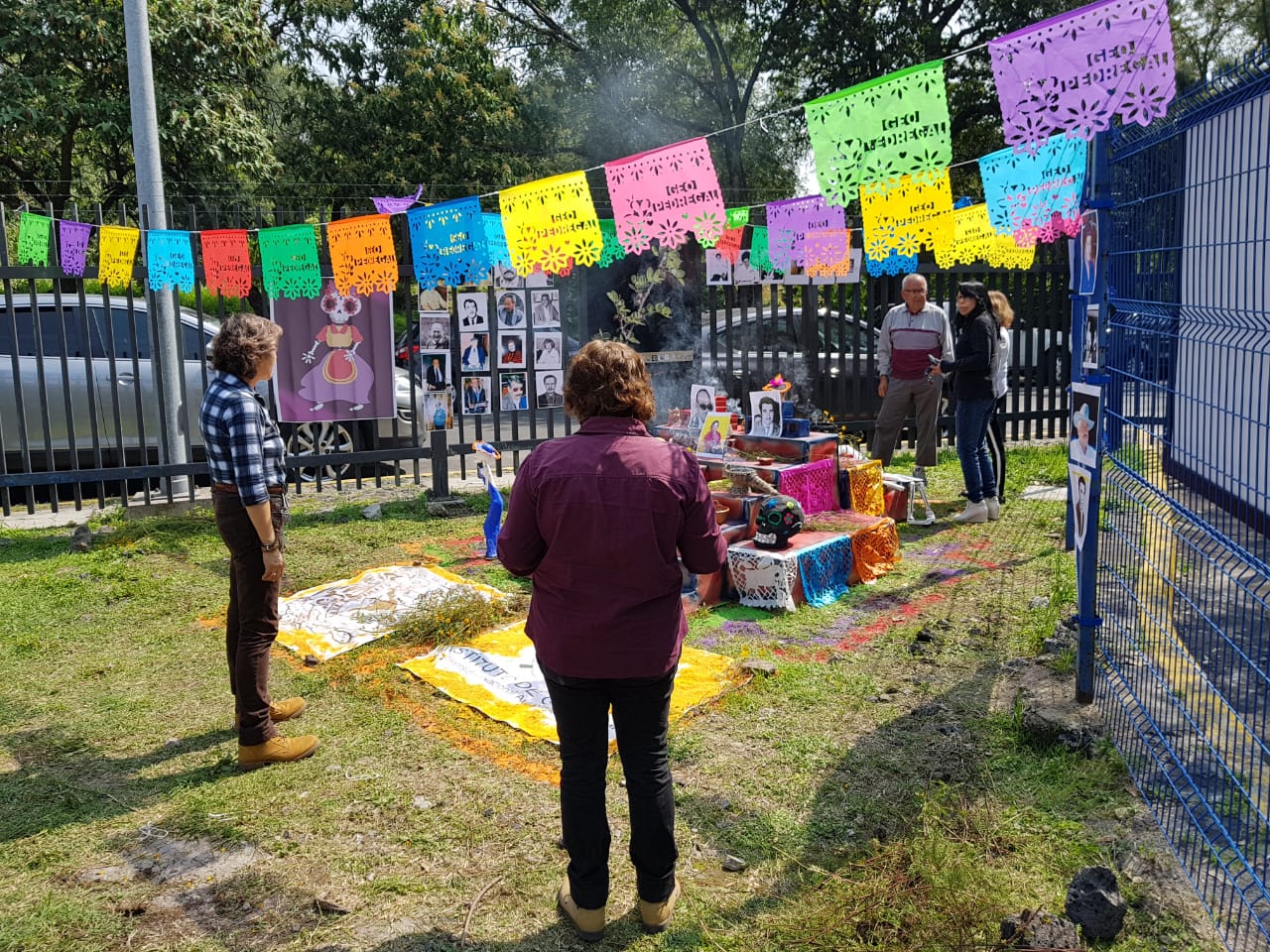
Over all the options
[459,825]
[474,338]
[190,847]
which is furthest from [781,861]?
[474,338]

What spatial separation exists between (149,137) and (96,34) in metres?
7.31

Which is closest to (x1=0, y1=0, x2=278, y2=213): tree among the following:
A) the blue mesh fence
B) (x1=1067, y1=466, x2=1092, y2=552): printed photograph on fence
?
(x1=1067, y1=466, x2=1092, y2=552): printed photograph on fence

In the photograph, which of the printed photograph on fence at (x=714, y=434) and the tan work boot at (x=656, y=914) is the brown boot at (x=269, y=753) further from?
the printed photograph on fence at (x=714, y=434)

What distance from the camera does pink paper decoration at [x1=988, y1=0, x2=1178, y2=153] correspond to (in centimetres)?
358

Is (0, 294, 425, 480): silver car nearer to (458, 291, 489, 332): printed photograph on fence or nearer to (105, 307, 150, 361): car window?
(105, 307, 150, 361): car window

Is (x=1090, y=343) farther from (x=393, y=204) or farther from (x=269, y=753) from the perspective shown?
(x=393, y=204)

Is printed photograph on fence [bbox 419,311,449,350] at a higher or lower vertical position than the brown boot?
higher

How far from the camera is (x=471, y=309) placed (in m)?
8.59

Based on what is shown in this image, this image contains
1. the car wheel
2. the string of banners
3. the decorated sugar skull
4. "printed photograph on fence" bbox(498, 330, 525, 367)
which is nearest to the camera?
the string of banners

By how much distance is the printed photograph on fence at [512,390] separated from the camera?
884 cm

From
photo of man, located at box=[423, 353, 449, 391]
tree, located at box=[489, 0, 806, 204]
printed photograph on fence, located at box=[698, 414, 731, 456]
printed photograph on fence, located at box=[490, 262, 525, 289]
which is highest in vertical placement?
tree, located at box=[489, 0, 806, 204]

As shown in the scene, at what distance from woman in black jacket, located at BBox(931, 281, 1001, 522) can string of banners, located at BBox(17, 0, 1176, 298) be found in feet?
2.08

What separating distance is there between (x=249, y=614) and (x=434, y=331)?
4.88 m

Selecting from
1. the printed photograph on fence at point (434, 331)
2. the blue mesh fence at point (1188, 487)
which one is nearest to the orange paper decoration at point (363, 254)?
the printed photograph on fence at point (434, 331)
